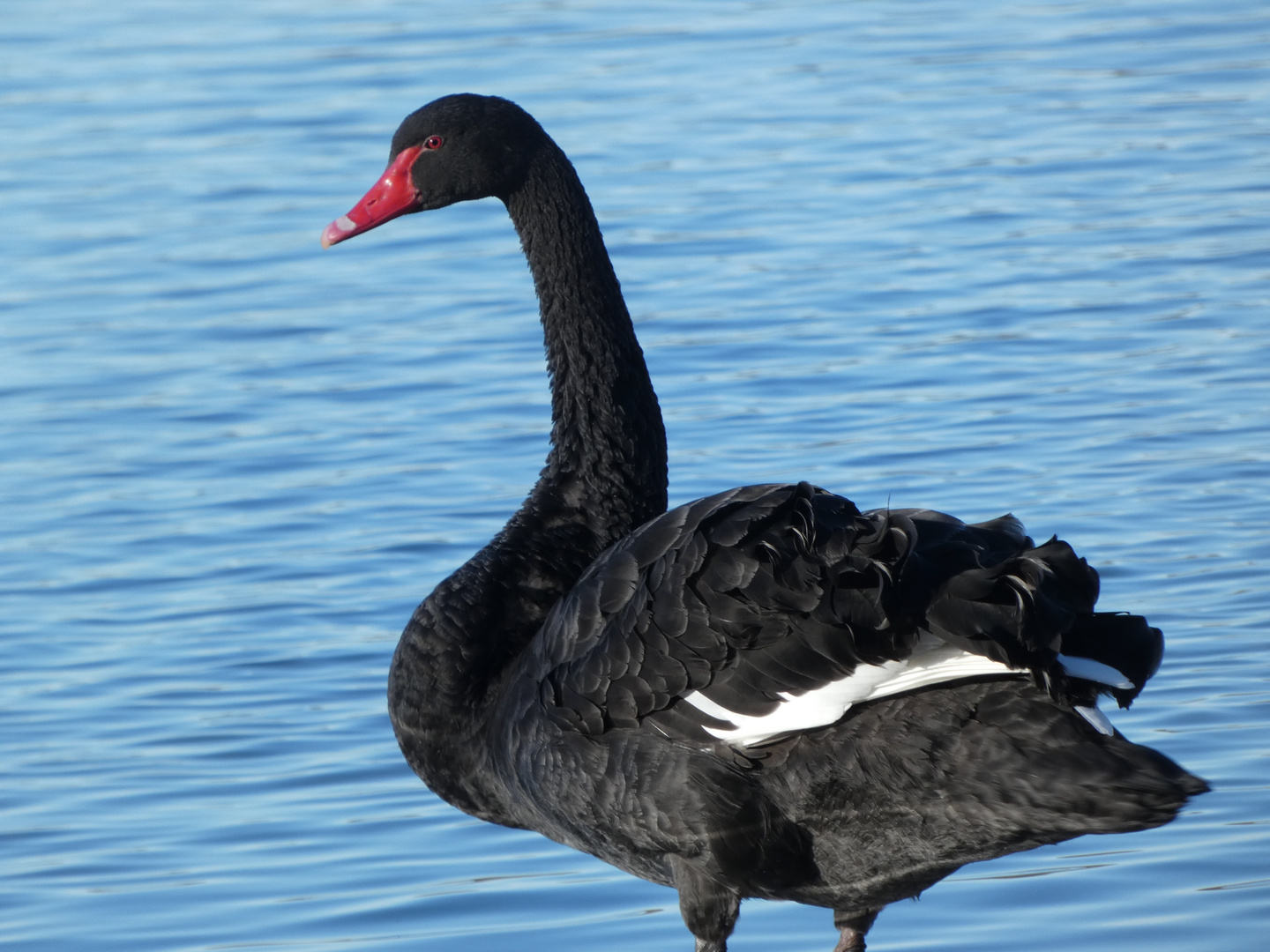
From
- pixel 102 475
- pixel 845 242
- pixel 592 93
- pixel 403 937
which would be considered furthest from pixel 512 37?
pixel 403 937

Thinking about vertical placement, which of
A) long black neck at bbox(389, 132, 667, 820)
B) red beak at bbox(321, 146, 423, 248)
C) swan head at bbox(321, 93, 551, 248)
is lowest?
long black neck at bbox(389, 132, 667, 820)

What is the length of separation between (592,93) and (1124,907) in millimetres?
8920

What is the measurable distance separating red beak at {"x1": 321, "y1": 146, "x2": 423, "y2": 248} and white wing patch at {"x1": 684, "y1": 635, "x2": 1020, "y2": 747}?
6.42 feet

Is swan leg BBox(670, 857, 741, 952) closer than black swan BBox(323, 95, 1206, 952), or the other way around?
black swan BBox(323, 95, 1206, 952)

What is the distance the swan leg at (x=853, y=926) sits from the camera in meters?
4.84

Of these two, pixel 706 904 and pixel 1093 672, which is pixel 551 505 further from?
pixel 1093 672

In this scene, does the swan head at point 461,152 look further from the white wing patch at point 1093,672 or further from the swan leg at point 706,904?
the white wing patch at point 1093,672

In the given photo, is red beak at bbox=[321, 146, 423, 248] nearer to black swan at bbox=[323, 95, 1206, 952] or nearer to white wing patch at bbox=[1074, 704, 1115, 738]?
black swan at bbox=[323, 95, 1206, 952]

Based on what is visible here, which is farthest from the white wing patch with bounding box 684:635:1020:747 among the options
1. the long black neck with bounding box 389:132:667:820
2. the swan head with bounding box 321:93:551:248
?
the swan head with bounding box 321:93:551:248

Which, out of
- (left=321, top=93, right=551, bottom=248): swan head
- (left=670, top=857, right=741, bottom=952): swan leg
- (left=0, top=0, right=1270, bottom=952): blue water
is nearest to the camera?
(left=670, top=857, right=741, bottom=952): swan leg

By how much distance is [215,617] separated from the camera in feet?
23.8

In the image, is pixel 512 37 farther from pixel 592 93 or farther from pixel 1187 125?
pixel 1187 125

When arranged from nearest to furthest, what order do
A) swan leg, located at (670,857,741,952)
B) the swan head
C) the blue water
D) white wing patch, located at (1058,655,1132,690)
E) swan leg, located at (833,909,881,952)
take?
white wing patch, located at (1058,655,1132,690)
swan leg, located at (670,857,741,952)
swan leg, located at (833,909,881,952)
the swan head
the blue water

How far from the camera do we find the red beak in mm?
5547
